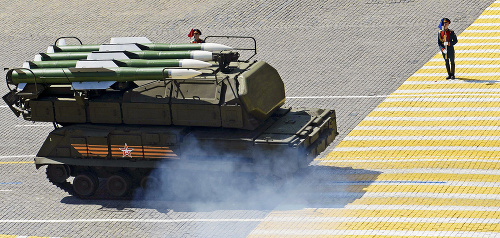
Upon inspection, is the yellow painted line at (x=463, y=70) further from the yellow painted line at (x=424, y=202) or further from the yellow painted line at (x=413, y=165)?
the yellow painted line at (x=424, y=202)

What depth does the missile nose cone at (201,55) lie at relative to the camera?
20344 mm

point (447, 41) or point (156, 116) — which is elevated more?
point (156, 116)

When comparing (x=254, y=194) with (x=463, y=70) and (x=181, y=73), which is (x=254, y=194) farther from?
(x=463, y=70)

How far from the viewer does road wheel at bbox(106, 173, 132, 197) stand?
2056cm

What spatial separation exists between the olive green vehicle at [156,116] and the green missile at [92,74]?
0.08 ft

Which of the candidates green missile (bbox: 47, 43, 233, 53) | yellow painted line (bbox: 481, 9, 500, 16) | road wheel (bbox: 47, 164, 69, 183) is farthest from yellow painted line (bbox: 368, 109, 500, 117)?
road wheel (bbox: 47, 164, 69, 183)

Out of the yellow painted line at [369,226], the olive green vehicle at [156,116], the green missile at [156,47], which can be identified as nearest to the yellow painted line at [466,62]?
the olive green vehicle at [156,116]

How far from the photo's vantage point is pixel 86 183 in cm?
2084

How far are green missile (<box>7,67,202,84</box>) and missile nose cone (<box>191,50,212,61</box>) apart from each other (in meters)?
0.80

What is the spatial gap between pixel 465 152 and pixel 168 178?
756cm

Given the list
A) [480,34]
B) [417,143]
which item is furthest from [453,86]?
[417,143]

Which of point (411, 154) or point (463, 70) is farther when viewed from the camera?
point (463, 70)

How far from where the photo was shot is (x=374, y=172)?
20844 mm

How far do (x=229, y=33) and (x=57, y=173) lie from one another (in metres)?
12.1
